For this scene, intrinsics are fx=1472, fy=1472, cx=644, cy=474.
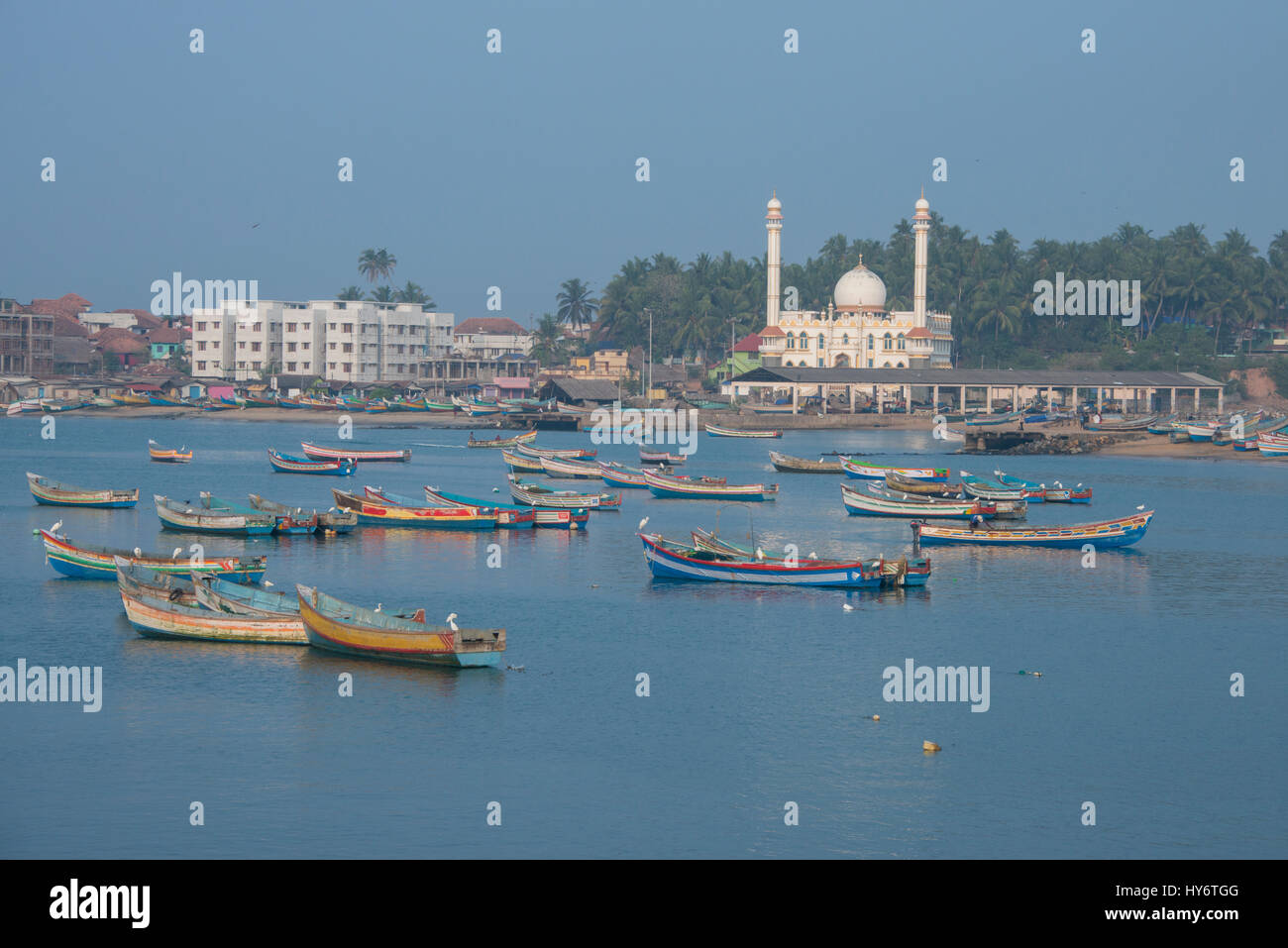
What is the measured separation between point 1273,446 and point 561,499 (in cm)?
6177

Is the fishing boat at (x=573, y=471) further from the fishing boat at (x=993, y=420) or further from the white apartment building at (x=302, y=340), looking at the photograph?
the white apartment building at (x=302, y=340)

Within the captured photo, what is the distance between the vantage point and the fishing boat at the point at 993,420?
11588 cm

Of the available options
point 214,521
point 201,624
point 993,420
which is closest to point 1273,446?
point 993,420

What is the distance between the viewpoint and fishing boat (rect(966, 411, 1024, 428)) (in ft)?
380

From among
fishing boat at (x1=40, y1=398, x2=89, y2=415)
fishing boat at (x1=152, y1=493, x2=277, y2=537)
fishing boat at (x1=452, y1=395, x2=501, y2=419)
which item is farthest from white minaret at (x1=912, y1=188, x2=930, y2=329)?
fishing boat at (x1=152, y1=493, x2=277, y2=537)

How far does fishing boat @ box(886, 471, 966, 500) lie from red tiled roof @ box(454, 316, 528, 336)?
116 m

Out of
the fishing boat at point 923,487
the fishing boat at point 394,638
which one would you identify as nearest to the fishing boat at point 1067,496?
the fishing boat at point 923,487

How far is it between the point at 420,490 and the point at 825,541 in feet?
81.8

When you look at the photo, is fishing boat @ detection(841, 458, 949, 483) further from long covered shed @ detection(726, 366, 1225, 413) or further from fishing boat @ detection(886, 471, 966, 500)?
long covered shed @ detection(726, 366, 1225, 413)

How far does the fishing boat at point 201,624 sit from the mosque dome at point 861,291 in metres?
112
